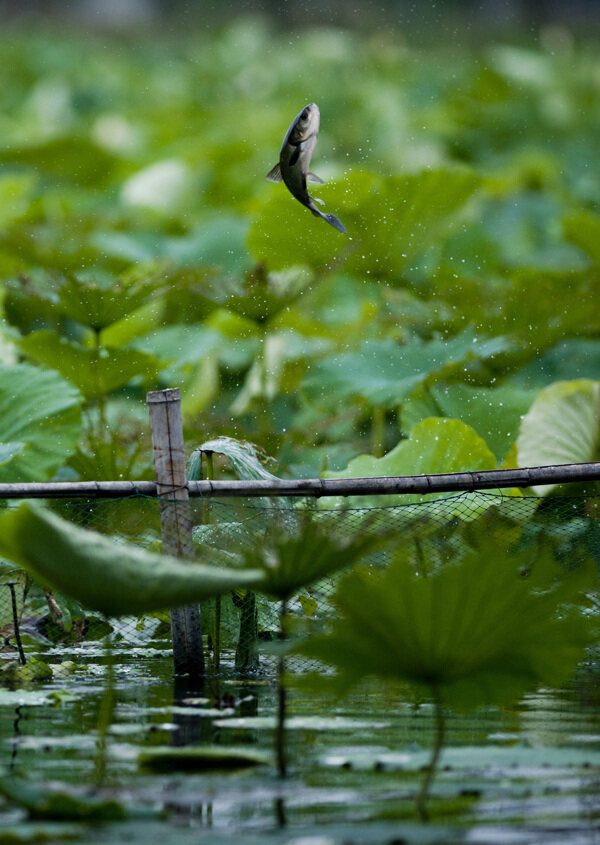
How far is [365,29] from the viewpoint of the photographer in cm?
1359

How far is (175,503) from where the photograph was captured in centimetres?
221

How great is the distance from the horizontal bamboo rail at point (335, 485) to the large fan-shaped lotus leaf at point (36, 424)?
69 cm

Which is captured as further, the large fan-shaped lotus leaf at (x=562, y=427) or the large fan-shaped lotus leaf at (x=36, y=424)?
the large fan-shaped lotus leaf at (x=562, y=427)

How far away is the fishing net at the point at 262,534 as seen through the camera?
2318 mm

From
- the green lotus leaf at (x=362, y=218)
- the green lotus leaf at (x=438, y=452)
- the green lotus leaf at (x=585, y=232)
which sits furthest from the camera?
the green lotus leaf at (x=585, y=232)

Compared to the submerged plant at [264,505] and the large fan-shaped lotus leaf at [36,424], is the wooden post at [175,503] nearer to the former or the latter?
the submerged plant at [264,505]

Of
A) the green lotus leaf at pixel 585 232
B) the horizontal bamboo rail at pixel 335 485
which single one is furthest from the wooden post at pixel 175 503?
the green lotus leaf at pixel 585 232

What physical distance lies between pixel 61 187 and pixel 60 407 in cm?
497

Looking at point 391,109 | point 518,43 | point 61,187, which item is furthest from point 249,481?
point 518,43

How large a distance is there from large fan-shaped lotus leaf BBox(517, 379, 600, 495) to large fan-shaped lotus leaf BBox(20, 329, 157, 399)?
1.10m

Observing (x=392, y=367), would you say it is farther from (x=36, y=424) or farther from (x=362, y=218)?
(x=36, y=424)

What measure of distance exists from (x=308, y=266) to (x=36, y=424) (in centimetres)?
132

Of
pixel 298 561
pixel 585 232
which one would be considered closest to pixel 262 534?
pixel 298 561

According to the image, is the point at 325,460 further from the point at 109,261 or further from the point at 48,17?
the point at 48,17
